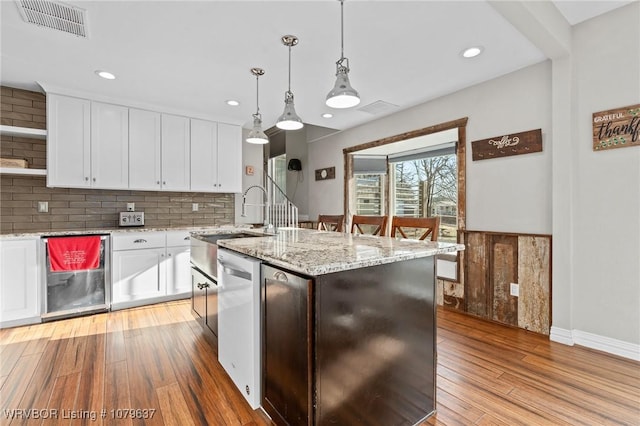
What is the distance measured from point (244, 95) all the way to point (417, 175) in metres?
2.61

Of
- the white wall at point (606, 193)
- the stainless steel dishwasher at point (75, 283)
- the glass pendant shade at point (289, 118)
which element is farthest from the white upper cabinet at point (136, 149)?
the white wall at point (606, 193)

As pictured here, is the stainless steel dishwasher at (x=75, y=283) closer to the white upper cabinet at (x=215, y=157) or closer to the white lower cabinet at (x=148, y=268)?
the white lower cabinet at (x=148, y=268)

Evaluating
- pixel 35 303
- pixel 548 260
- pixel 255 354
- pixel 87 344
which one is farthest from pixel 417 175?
pixel 35 303

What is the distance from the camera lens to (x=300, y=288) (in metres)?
1.25

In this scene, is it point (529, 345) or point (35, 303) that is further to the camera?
point (35, 303)

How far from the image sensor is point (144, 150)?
3752mm

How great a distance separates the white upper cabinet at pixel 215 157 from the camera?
13.5 ft

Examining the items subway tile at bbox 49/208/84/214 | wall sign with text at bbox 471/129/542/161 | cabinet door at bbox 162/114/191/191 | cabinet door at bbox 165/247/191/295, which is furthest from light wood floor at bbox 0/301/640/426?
cabinet door at bbox 162/114/191/191

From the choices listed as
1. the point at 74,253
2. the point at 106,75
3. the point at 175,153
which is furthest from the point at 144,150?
the point at 74,253

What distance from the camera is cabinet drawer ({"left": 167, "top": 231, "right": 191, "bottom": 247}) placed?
3602mm

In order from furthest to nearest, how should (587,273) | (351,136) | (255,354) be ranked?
(351,136), (587,273), (255,354)

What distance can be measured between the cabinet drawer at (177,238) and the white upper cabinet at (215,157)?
72 cm

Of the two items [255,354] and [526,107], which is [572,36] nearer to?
[526,107]

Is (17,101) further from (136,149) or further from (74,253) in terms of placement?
(74,253)
